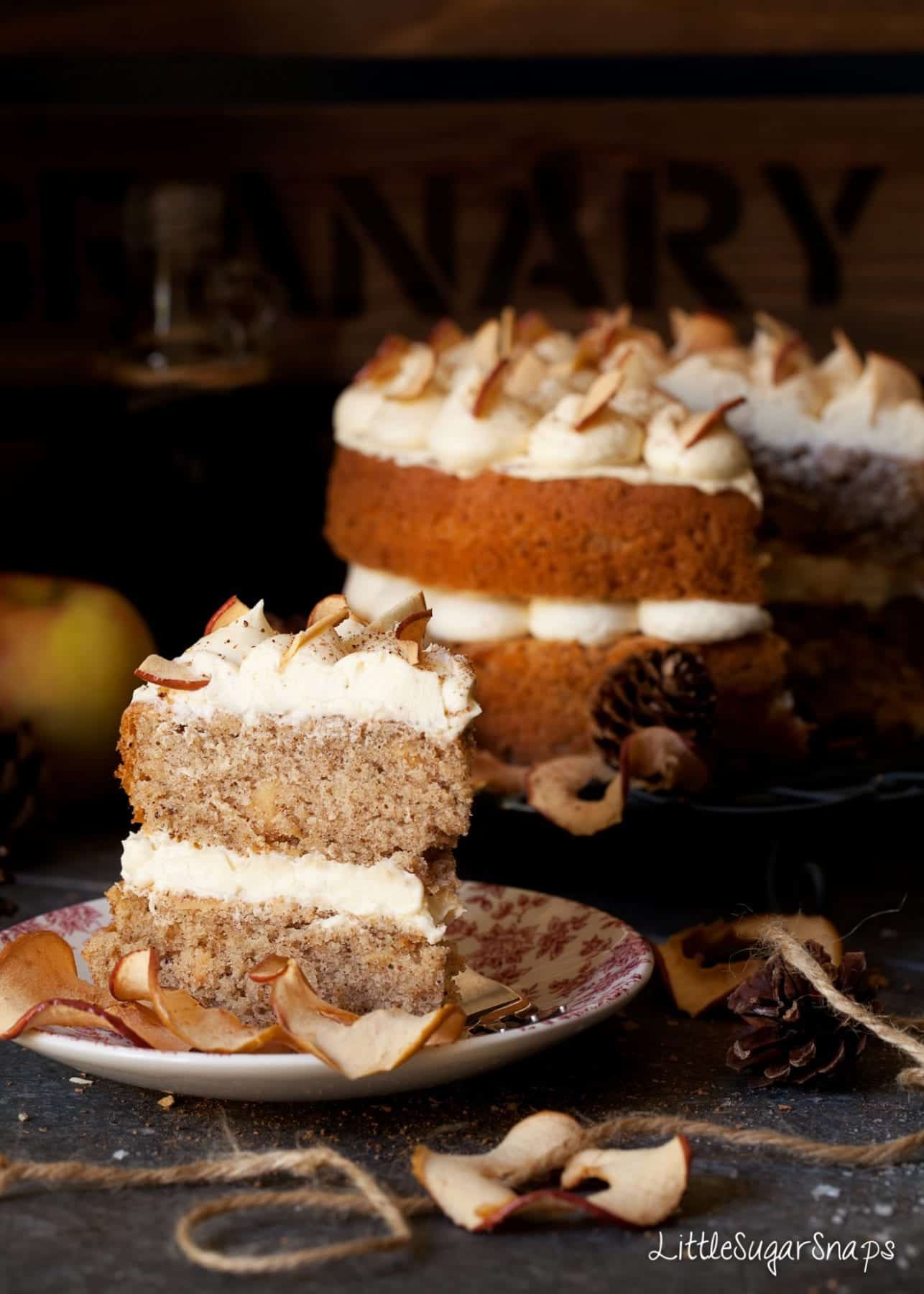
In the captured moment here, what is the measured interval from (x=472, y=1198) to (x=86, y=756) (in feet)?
4.18

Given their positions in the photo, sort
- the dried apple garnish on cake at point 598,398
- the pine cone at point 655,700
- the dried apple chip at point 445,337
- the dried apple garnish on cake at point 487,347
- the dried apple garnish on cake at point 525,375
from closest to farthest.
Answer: the pine cone at point 655,700 < the dried apple garnish on cake at point 598,398 < the dried apple garnish on cake at point 525,375 < the dried apple garnish on cake at point 487,347 < the dried apple chip at point 445,337

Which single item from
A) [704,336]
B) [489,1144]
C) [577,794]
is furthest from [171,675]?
[704,336]

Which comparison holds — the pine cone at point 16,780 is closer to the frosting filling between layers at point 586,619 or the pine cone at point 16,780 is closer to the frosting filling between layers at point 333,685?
the frosting filling between layers at point 586,619

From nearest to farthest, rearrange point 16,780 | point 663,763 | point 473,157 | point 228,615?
point 228,615
point 663,763
point 16,780
point 473,157

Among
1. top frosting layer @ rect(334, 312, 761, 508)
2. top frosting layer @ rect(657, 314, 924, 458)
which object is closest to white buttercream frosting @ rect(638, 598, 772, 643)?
top frosting layer @ rect(334, 312, 761, 508)

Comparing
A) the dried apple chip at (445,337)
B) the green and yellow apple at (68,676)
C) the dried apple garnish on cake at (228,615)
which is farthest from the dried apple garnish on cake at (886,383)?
the dried apple garnish on cake at (228,615)

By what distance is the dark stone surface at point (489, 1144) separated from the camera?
1.20 metres

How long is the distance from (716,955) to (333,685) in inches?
19.9

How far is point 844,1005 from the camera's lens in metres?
1.48

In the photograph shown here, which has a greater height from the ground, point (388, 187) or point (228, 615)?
point (388, 187)

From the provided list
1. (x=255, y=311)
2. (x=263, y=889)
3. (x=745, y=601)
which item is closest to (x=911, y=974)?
(x=745, y=601)

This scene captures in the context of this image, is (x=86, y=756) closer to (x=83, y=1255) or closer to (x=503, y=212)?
(x=83, y=1255)

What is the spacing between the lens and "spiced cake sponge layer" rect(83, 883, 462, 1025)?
4.86 ft

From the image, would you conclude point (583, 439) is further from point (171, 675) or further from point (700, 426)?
point (171, 675)
